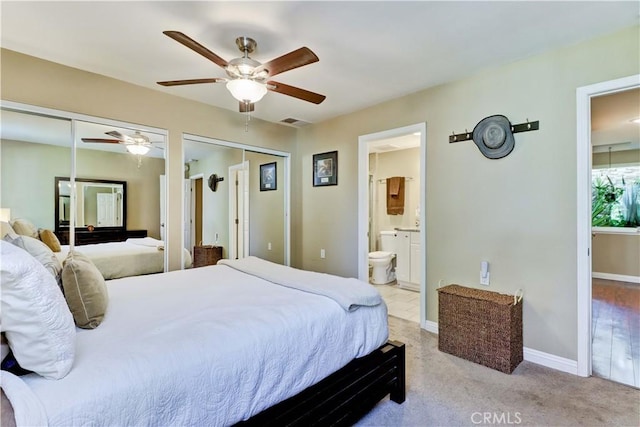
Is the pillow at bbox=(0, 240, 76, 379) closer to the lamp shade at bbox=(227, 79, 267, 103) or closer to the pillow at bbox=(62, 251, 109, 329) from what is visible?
the pillow at bbox=(62, 251, 109, 329)

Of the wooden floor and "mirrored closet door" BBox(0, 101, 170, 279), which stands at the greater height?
"mirrored closet door" BBox(0, 101, 170, 279)

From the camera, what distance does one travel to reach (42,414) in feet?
2.85

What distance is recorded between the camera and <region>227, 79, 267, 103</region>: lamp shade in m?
2.14

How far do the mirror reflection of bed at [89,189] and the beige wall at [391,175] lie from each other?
3825 millimetres

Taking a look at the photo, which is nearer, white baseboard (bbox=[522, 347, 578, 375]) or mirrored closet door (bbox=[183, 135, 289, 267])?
white baseboard (bbox=[522, 347, 578, 375])

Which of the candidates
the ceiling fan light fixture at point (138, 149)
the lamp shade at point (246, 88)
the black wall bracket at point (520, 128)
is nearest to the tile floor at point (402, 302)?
the black wall bracket at point (520, 128)

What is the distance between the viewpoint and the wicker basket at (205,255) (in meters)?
3.69

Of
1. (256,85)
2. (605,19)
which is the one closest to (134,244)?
(256,85)

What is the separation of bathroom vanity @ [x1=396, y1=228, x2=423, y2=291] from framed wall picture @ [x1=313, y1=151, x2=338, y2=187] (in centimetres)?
150

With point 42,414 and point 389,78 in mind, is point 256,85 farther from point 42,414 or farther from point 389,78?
point 42,414

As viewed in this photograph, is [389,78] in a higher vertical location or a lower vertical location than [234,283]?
higher

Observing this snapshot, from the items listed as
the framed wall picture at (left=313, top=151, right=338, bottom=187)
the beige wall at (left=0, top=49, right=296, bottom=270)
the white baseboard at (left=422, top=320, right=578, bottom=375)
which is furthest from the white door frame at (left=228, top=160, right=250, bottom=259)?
the white baseboard at (left=422, top=320, right=578, bottom=375)

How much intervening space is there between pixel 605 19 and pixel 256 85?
2378 millimetres

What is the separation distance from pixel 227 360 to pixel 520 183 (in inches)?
103
